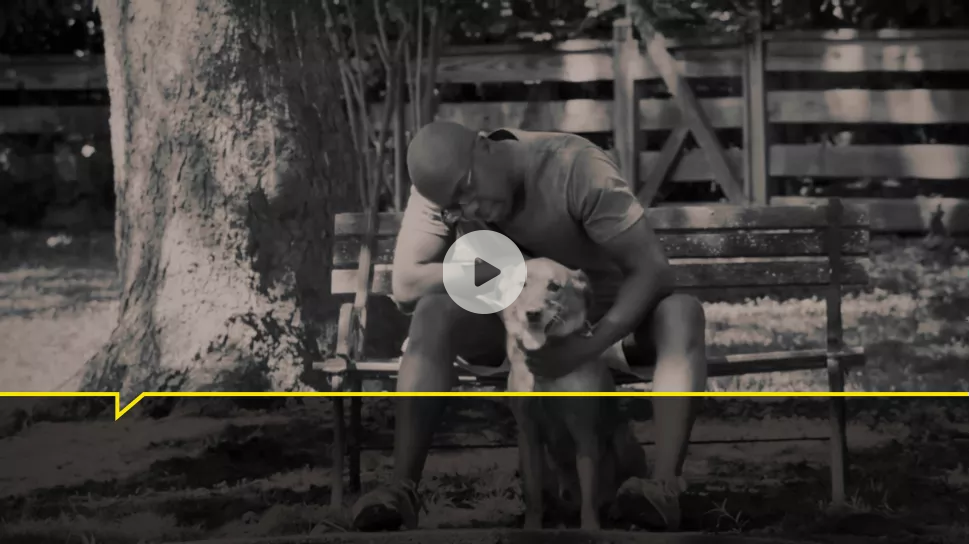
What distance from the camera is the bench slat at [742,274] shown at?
213 cm

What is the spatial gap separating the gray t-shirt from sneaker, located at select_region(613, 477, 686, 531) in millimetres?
349

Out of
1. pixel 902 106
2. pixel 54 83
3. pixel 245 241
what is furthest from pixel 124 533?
pixel 902 106

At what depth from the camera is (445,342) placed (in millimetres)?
1860

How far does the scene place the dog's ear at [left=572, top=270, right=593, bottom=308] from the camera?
5.77 feet

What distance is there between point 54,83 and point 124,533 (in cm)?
A: 78

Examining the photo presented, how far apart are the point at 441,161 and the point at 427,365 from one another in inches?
12.2


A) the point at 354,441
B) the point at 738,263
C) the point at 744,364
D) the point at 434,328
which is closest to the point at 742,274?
the point at 738,263

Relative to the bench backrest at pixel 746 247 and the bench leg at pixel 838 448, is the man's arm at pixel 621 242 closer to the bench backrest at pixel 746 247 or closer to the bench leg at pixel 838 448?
the bench backrest at pixel 746 247

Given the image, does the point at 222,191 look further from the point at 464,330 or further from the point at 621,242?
the point at 621,242

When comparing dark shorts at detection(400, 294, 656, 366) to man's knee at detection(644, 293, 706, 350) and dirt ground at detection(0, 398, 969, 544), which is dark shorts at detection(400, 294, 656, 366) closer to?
man's knee at detection(644, 293, 706, 350)

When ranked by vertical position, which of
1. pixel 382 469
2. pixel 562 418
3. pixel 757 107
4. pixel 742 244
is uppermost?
pixel 757 107

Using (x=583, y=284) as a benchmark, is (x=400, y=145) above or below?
above

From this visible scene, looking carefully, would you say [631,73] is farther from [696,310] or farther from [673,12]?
[696,310]

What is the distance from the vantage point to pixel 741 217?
2143 millimetres
